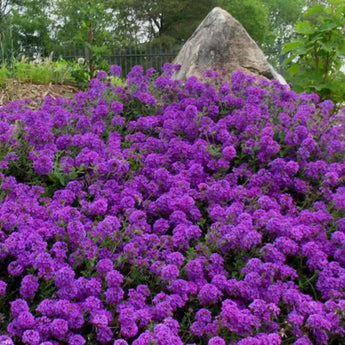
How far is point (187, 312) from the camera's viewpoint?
2910 millimetres

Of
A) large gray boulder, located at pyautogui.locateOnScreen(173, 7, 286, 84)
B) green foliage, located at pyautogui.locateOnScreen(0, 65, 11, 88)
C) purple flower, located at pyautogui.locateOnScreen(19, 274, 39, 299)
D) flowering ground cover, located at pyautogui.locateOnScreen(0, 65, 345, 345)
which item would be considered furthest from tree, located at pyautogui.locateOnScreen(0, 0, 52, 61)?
purple flower, located at pyautogui.locateOnScreen(19, 274, 39, 299)

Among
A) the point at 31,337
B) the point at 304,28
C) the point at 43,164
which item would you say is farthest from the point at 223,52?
the point at 31,337

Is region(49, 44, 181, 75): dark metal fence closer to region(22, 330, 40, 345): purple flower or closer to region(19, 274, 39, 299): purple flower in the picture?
region(19, 274, 39, 299): purple flower

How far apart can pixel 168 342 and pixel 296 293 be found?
2.72 ft

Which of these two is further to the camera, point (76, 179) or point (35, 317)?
point (76, 179)

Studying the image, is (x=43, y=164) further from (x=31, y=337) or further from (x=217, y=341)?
(x=217, y=341)

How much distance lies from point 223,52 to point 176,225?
3.74 m

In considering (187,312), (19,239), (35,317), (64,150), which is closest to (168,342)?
(187,312)

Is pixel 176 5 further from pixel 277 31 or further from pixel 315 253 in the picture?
pixel 315 253

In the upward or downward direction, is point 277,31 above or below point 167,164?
above

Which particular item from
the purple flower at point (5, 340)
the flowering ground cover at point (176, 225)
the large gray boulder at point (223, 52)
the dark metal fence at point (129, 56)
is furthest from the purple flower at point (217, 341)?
the dark metal fence at point (129, 56)

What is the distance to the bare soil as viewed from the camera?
730cm

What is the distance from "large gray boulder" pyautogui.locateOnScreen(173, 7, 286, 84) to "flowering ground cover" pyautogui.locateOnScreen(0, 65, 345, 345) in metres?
1.55

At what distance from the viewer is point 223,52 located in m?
6.52
